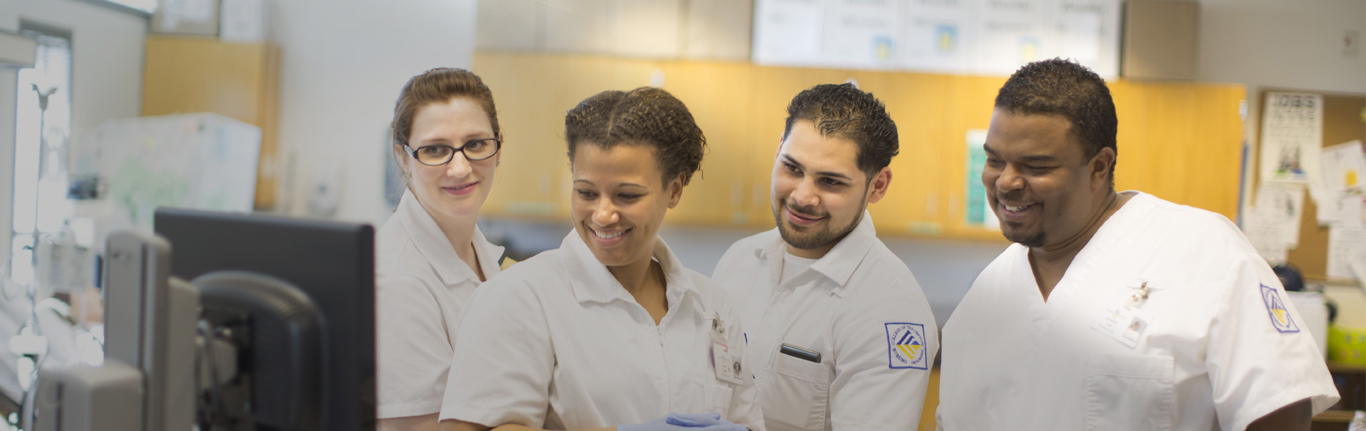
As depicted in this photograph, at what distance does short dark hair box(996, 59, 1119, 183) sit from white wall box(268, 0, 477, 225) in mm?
1853

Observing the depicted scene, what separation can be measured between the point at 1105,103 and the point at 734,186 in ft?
6.92

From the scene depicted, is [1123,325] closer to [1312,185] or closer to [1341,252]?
[1312,185]

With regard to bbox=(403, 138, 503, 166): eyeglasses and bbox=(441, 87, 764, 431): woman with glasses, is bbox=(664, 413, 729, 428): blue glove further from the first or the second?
bbox=(403, 138, 503, 166): eyeglasses

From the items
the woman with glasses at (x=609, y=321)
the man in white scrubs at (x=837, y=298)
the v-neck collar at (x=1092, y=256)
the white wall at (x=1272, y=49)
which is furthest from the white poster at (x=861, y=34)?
the woman with glasses at (x=609, y=321)

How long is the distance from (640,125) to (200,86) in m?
2.42

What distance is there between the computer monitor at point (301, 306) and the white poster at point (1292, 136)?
3298mm

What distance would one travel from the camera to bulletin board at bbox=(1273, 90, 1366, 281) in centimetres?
290

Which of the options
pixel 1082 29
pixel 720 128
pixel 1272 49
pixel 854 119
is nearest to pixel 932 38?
pixel 1082 29

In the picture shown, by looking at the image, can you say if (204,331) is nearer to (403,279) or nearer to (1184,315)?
(403,279)

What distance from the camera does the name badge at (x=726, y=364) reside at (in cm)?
117

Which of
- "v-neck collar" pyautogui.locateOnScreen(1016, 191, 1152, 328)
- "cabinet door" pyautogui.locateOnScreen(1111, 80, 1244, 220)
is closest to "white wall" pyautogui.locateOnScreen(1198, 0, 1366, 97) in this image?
"cabinet door" pyautogui.locateOnScreen(1111, 80, 1244, 220)

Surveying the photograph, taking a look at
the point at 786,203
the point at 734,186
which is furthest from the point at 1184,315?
the point at 734,186

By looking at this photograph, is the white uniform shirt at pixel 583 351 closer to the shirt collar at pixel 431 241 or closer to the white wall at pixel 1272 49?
the shirt collar at pixel 431 241

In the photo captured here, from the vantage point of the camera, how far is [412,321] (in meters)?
1.23
